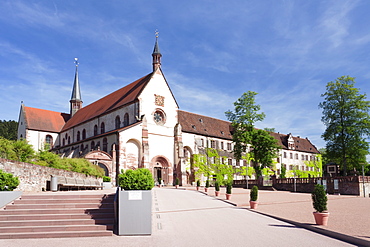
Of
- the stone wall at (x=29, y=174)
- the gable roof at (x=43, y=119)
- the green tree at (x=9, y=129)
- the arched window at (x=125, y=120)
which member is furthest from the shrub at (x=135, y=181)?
the green tree at (x=9, y=129)

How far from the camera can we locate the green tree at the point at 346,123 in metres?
43.3

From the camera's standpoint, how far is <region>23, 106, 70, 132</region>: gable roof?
63.7 meters

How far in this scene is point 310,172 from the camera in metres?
79.9

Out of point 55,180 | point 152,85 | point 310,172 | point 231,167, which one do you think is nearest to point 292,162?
point 310,172

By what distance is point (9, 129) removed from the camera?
91.9 meters

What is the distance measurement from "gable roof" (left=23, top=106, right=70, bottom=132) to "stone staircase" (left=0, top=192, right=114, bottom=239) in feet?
177

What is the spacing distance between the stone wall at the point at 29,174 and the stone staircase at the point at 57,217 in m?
4.53

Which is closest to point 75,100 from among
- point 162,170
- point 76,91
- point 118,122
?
point 76,91

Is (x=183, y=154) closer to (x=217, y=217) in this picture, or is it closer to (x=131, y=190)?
(x=217, y=217)

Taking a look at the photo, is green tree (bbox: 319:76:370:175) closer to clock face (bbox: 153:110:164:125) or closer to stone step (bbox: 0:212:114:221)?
clock face (bbox: 153:110:164:125)

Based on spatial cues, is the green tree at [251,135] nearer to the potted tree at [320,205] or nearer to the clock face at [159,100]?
the clock face at [159,100]

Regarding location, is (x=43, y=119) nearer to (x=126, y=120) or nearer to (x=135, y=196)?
(x=126, y=120)

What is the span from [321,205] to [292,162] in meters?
66.7

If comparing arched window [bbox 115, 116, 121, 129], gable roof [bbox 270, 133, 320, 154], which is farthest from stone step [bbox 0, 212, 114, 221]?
gable roof [bbox 270, 133, 320, 154]
